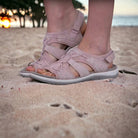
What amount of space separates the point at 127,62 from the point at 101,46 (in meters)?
0.82

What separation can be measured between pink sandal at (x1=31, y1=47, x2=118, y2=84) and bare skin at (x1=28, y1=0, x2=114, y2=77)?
0.03 m

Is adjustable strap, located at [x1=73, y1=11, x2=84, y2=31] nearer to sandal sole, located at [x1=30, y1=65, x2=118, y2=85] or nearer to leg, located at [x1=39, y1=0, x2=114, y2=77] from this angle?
leg, located at [x1=39, y1=0, x2=114, y2=77]

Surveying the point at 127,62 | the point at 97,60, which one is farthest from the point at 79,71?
the point at 127,62

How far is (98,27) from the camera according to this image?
39.9 inches

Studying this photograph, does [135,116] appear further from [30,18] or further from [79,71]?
[30,18]

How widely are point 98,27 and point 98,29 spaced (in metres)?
0.01

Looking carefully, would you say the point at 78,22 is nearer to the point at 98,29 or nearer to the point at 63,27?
the point at 63,27

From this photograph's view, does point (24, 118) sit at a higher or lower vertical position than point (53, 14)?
lower

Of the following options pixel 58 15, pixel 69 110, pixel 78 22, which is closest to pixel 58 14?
pixel 58 15

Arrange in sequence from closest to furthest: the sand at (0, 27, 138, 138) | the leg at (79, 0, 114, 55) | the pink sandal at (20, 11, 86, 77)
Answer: the sand at (0, 27, 138, 138) < the leg at (79, 0, 114, 55) < the pink sandal at (20, 11, 86, 77)

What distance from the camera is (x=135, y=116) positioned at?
2.27 feet

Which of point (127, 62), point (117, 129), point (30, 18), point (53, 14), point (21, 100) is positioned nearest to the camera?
point (117, 129)

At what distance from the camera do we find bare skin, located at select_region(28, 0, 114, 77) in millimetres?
975

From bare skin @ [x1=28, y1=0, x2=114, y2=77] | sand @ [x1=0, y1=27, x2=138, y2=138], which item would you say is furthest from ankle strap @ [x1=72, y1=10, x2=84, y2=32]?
sand @ [x1=0, y1=27, x2=138, y2=138]
